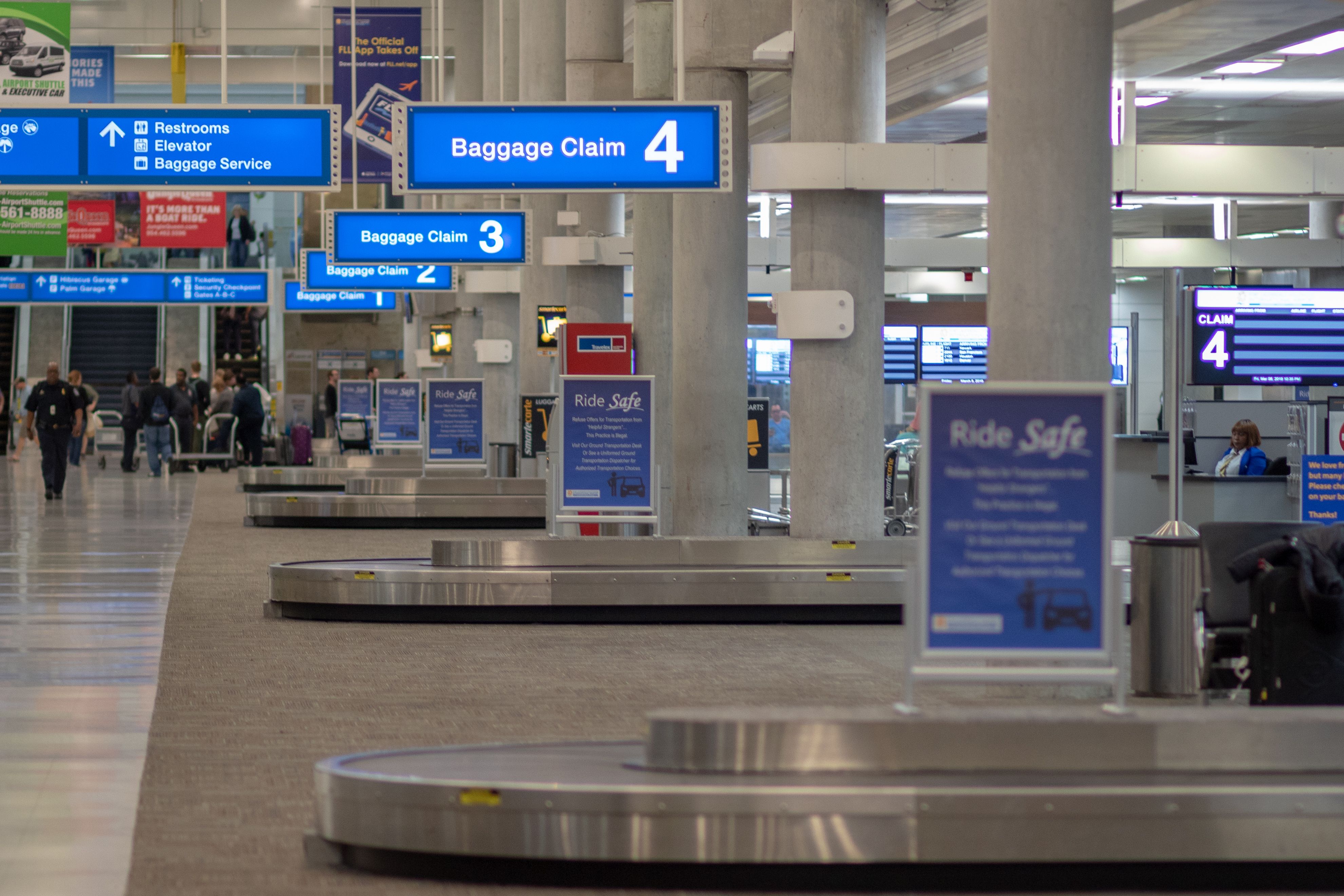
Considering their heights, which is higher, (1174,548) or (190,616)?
(1174,548)

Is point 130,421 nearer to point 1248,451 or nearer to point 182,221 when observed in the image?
point 182,221

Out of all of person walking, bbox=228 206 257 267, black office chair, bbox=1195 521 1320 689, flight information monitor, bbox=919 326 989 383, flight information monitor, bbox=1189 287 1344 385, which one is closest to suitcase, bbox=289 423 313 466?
A: person walking, bbox=228 206 257 267

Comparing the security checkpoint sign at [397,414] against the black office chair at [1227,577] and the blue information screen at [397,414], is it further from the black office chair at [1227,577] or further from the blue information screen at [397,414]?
the black office chair at [1227,577]

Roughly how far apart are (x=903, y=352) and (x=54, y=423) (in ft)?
34.6

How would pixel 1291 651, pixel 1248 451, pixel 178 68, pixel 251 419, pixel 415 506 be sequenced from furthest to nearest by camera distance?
1. pixel 251 419
2. pixel 178 68
3. pixel 415 506
4. pixel 1248 451
5. pixel 1291 651

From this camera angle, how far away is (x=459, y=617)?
1078 cm

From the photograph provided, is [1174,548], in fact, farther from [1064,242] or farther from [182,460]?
[182,460]

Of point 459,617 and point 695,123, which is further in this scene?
point 459,617

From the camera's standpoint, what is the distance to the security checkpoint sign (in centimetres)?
2538

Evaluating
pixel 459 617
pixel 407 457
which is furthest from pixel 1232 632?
pixel 407 457

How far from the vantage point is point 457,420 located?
829 inches

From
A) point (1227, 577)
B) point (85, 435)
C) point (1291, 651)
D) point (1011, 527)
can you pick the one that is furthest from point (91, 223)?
point (1011, 527)

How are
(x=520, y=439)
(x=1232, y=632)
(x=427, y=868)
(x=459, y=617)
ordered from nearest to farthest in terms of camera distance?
(x=427, y=868) < (x=1232, y=632) < (x=459, y=617) < (x=520, y=439)

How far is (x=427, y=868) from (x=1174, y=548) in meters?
3.85
